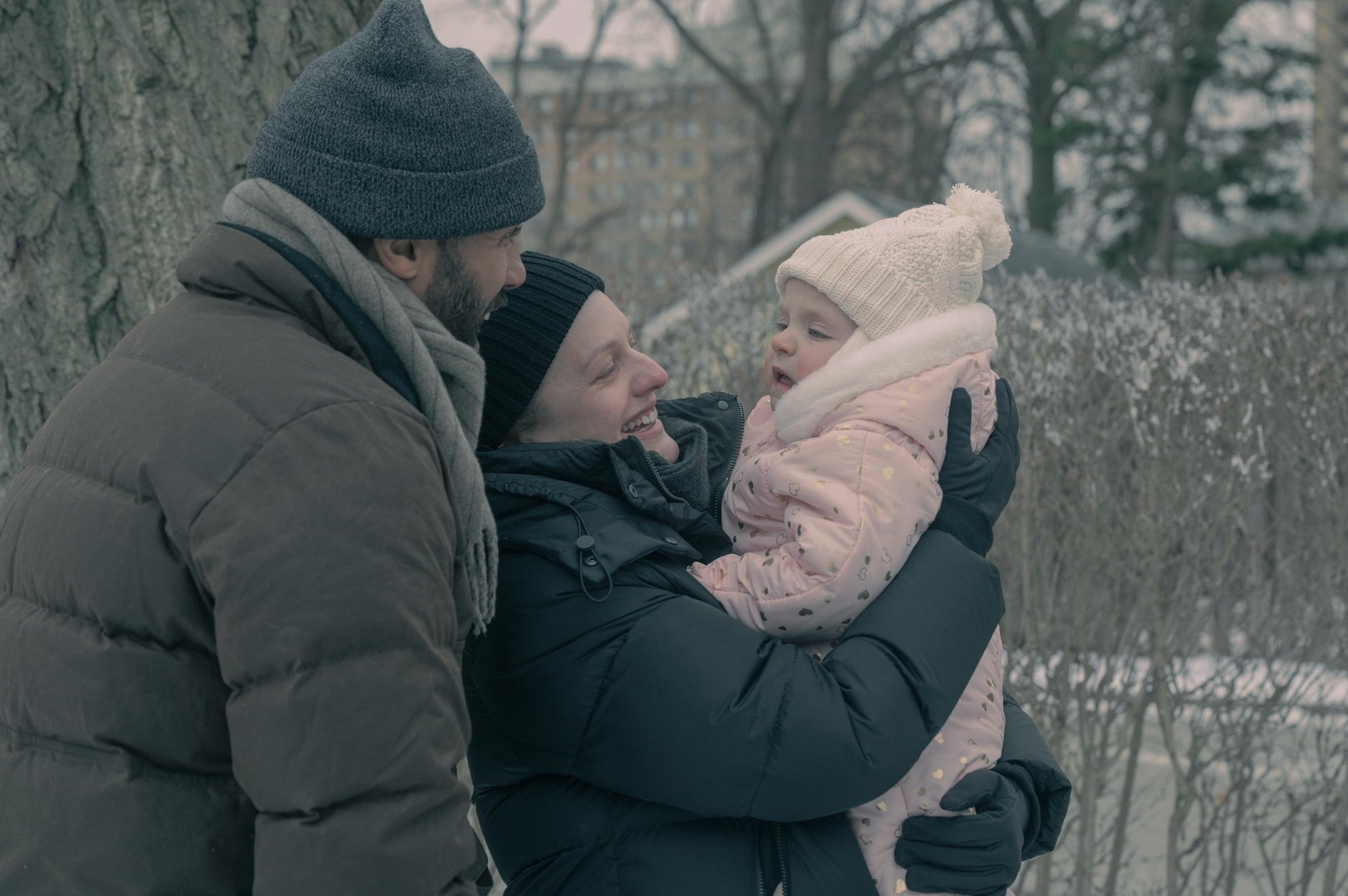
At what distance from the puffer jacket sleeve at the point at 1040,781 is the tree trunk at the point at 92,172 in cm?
200

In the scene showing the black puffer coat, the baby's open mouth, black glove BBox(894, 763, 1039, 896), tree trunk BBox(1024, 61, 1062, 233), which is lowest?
black glove BBox(894, 763, 1039, 896)

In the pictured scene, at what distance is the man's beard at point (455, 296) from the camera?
1.78m

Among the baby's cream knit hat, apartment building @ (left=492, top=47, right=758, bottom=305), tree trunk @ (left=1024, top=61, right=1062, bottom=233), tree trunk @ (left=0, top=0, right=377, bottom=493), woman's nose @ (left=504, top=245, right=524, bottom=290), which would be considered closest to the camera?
woman's nose @ (left=504, top=245, right=524, bottom=290)

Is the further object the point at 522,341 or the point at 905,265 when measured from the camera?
the point at 905,265

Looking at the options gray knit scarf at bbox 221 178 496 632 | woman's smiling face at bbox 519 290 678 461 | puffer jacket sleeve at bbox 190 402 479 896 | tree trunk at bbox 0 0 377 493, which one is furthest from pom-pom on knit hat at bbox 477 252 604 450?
tree trunk at bbox 0 0 377 493

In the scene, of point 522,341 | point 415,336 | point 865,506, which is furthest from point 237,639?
point 865,506

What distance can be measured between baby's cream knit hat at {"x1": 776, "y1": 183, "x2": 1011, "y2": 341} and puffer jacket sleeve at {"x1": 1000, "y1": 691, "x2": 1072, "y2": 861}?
0.73 m

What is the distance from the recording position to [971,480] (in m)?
2.24

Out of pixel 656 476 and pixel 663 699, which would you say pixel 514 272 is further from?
pixel 663 699

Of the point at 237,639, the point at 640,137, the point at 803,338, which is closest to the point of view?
the point at 237,639

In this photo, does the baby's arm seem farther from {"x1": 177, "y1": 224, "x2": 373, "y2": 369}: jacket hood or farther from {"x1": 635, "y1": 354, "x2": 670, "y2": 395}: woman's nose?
{"x1": 177, "y1": 224, "x2": 373, "y2": 369}: jacket hood

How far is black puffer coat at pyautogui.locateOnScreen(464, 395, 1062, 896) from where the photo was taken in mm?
1844

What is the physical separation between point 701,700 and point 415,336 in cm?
63

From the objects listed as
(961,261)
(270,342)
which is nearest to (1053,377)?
(961,261)
